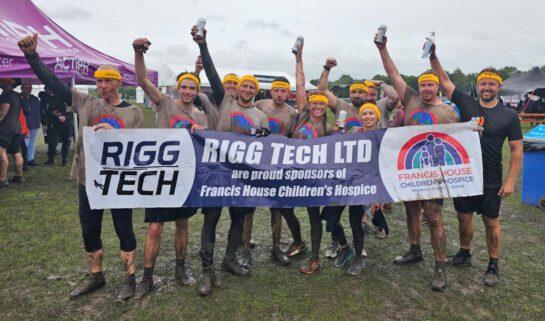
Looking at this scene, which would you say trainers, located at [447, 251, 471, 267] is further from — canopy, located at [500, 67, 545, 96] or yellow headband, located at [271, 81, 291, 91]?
canopy, located at [500, 67, 545, 96]

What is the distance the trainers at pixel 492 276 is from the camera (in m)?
4.10

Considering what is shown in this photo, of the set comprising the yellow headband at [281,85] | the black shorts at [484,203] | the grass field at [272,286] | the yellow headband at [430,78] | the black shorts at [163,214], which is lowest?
the grass field at [272,286]

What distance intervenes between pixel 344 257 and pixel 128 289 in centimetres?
258

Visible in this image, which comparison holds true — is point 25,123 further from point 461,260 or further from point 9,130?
point 461,260

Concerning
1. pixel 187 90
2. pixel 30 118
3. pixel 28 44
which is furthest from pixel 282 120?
pixel 30 118

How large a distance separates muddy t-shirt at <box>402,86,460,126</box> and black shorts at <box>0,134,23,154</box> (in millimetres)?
8556

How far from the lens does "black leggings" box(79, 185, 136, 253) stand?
3674mm

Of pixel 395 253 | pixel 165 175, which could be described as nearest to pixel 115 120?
pixel 165 175

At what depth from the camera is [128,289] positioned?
12.1 ft

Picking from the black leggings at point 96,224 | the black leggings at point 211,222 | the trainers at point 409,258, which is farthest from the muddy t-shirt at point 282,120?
the trainers at point 409,258

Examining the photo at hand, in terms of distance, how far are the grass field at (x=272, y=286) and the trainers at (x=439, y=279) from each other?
0.08 metres

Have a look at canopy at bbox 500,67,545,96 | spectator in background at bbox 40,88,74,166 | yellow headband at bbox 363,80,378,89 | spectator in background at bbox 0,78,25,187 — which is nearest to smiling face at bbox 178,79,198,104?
yellow headband at bbox 363,80,378,89

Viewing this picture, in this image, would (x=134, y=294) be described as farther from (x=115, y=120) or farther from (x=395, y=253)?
(x=395, y=253)

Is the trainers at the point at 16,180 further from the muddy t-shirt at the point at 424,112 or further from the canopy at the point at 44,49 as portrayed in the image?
the muddy t-shirt at the point at 424,112
